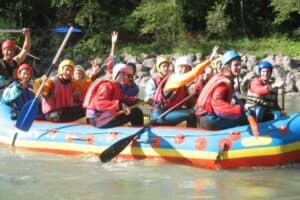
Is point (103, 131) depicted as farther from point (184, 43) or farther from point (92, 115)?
point (184, 43)

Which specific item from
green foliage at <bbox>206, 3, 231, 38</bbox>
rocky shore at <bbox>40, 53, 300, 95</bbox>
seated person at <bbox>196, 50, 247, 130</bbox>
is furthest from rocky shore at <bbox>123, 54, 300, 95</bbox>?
seated person at <bbox>196, 50, 247, 130</bbox>

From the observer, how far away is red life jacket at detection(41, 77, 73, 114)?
762 cm

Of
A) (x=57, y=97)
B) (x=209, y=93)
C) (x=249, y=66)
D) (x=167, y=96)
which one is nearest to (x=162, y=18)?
(x=249, y=66)

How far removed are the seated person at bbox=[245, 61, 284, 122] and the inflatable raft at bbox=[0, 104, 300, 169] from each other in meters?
0.31

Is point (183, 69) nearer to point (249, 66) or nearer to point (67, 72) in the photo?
point (67, 72)

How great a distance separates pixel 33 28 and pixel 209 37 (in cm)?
644

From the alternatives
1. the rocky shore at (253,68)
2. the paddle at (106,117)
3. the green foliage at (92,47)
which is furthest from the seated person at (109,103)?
the green foliage at (92,47)

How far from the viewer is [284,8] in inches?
710

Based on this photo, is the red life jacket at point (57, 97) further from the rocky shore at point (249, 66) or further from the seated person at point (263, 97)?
the rocky shore at point (249, 66)

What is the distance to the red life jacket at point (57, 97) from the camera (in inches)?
300

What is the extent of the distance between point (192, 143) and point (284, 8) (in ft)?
41.1

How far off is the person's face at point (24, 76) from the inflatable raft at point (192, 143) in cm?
67

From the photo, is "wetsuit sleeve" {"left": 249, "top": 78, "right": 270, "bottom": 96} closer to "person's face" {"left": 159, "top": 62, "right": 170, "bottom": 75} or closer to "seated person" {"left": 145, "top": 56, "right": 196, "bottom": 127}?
"seated person" {"left": 145, "top": 56, "right": 196, "bottom": 127}

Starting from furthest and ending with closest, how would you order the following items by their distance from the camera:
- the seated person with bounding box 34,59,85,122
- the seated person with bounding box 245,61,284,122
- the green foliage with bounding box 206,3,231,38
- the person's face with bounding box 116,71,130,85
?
Answer: 1. the green foliage with bounding box 206,3,231,38
2. the seated person with bounding box 34,59,85,122
3. the person's face with bounding box 116,71,130,85
4. the seated person with bounding box 245,61,284,122
